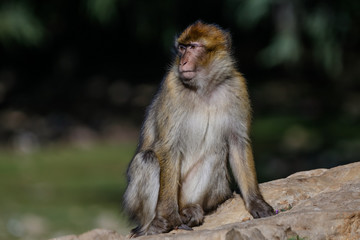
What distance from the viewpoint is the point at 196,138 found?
277 inches

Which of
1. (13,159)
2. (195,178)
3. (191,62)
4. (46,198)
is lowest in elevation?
(195,178)

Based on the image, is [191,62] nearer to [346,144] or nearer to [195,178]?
[195,178]

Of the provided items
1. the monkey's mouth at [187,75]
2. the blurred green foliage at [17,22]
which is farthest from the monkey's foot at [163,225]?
the blurred green foliage at [17,22]

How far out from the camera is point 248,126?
23.2 feet

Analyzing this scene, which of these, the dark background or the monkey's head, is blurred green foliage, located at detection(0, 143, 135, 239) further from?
the monkey's head

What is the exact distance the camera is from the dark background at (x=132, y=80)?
16047 mm

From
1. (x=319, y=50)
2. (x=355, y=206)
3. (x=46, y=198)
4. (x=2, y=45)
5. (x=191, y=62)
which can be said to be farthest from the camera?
(x=2, y=45)

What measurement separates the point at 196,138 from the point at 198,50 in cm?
73

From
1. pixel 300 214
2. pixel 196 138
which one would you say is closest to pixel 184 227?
pixel 196 138

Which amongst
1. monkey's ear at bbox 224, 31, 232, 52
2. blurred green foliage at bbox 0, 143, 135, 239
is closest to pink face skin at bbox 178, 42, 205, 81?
monkey's ear at bbox 224, 31, 232, 52

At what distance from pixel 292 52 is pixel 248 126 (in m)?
10.1

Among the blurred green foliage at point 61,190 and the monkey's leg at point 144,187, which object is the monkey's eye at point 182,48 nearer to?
the monkey's leg at point 144,187

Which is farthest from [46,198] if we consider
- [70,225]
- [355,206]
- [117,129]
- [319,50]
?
[355,206]

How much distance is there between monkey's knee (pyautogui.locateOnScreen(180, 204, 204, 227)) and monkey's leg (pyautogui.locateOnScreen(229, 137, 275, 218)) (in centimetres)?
38
